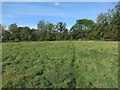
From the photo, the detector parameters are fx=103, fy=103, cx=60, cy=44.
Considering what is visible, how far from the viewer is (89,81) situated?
8.00 metres

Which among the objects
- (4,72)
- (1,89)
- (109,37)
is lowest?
(1,89)

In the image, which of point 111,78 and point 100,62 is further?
point 100,62

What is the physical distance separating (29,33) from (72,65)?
34804 mm

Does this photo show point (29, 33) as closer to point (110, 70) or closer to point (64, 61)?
point (64, 61)

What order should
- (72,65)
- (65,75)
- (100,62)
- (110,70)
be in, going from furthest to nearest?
(100,62) < (72,65) < (110,70) < (65,75)

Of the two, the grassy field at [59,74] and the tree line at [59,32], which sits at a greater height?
the tree line at [59,32]

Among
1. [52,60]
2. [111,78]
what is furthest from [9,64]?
[111,78]

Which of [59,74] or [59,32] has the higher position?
[59,32]

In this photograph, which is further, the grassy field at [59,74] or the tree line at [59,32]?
the tree line at [59,32]

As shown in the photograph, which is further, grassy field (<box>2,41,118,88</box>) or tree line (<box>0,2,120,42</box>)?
tree line (<box>0,2,120,42</box>)

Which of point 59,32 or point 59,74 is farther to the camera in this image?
point 59,32

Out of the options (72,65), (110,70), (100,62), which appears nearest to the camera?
(110,70)

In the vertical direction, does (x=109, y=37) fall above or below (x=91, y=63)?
above

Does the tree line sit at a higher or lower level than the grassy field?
higher
